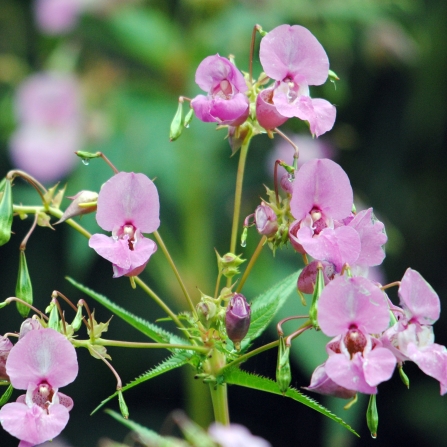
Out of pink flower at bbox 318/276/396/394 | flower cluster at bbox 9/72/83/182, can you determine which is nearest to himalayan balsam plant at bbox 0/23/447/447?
pink flower at bbox 318/276/396/394

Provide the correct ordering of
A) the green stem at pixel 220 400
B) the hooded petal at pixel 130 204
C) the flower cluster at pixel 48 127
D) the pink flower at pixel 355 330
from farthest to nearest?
1. the flower cluster at pixel 48 127
2. the green stem at pixel 220 400
3. the hooded petal at pixel 130 204
4. the pink flower at pixel 355 330

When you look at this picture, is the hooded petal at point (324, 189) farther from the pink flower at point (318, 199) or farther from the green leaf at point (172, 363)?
the green leaf at point (172, 363)

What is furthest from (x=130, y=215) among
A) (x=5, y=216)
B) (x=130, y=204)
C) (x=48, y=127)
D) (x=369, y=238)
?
(x=48, y=127)

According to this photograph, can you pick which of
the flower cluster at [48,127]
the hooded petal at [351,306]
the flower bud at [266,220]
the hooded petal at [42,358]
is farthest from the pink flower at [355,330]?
the flower cluster at [48,127]

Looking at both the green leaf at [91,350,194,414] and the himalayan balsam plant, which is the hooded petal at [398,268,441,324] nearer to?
the himalayan balsam plant

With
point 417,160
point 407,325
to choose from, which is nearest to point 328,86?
point 417,160

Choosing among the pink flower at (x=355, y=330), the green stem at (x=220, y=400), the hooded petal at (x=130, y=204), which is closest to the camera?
the pink flower at (x=355, y=330)
